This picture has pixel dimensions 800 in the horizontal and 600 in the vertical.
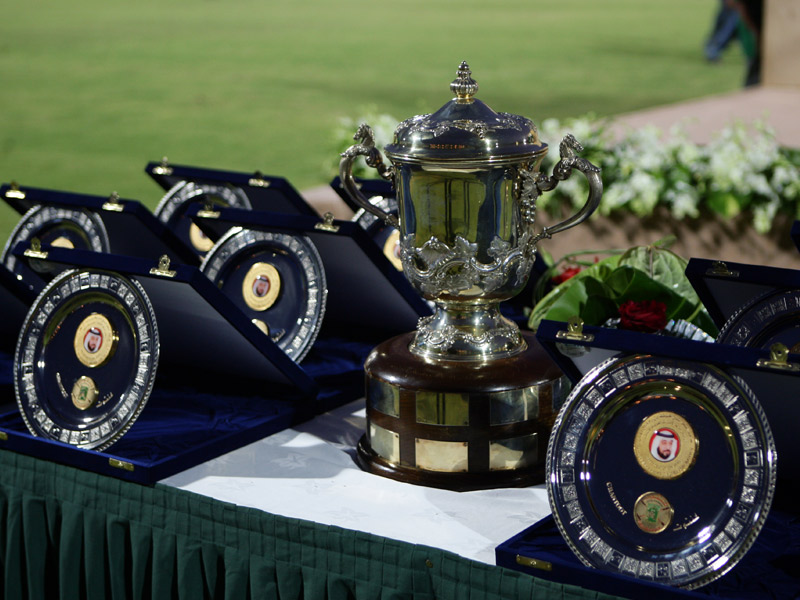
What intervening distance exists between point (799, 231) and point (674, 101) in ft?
25.6

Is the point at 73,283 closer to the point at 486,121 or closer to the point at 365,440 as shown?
the point at 365,440

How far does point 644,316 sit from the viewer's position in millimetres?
1398

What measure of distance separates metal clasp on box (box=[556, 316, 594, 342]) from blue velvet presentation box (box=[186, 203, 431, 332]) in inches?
23.2

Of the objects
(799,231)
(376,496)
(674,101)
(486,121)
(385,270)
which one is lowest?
(674,101)

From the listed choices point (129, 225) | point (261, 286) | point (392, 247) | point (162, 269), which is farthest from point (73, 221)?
point (162, 269)

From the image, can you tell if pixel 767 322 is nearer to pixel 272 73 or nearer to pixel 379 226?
pixel 379 226

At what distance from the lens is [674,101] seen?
8.88 meters

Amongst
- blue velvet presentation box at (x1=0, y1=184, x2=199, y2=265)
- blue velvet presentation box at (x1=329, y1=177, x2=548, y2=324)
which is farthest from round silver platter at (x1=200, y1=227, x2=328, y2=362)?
blue velvet presentation box at (x1=329, y1=177, x2=548, y2=324)

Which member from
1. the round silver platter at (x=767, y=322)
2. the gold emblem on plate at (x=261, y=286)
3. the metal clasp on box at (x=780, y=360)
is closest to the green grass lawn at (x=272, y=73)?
the gold emblem on plate at (x=261, y=286)

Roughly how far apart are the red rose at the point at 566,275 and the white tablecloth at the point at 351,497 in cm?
47

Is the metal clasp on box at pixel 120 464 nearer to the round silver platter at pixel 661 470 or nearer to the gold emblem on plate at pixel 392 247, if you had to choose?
the round silver platter at pixel 661 470

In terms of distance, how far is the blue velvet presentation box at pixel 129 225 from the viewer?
182 cm

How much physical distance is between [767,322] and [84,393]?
0.76m

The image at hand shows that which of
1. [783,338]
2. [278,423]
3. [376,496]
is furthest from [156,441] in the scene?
[783,338]
